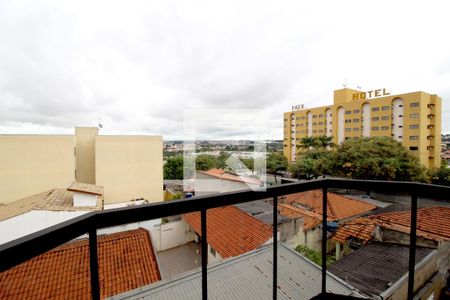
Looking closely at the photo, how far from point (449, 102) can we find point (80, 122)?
39.4 m

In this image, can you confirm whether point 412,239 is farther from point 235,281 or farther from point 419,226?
point 419,226

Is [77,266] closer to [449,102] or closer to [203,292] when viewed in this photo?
[203,292]

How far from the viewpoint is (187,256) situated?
781cm

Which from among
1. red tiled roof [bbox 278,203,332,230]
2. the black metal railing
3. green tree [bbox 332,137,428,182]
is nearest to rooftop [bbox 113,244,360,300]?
the black metal railing

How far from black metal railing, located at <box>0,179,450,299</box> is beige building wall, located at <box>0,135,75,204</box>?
16.8 metres

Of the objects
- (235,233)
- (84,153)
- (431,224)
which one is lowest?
(235,233)

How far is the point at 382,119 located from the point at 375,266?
2743cm

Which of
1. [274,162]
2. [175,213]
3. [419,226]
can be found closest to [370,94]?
[274,162]

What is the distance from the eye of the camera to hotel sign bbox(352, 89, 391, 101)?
26.2m

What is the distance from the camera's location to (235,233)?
6312 millimetres

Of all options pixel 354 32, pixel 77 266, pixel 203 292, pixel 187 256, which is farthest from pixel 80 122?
pixel 203 292

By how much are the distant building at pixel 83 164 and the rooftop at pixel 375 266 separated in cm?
1432

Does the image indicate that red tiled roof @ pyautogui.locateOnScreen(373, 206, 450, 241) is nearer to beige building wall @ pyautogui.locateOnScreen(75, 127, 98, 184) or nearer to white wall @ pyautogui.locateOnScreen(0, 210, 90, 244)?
white wall @ pyautogui.locateOnScreen(0, 210, 90, 244)

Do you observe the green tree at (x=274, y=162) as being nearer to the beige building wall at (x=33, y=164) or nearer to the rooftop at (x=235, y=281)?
the rooftop at (x=235, y=281)
